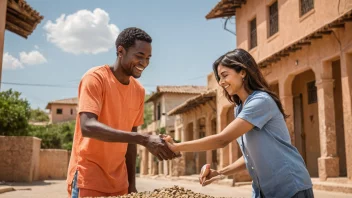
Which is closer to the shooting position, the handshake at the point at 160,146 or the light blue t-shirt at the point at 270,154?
the light blue t-shirt at the point at 270,154

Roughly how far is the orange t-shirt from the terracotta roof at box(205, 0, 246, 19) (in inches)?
561

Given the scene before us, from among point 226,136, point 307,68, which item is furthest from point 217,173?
point 307,68

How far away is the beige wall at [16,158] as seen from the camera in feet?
45.0

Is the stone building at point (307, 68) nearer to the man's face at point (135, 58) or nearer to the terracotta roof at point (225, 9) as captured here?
the terracotta roof at point (225, 9)

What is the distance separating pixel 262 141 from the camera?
7.32 ft

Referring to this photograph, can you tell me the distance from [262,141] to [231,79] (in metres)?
0.43

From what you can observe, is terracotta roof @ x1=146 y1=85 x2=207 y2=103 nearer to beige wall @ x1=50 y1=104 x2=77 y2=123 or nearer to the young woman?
beige wall @ x1=50 y1=104 x2=77 y2=123

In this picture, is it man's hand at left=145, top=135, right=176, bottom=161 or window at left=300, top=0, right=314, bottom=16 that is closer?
man's hand at left=145, top=135, right=176, bottom=161

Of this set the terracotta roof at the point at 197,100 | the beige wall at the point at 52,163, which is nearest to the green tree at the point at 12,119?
the beige wall at the point at 52,163

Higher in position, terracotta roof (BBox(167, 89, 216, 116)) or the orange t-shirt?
terracotta roof (BBox(167, 89, 216, 116))

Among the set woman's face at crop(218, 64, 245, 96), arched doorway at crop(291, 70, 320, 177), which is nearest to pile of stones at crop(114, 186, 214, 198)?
woman's face at crop(218, 64, 245, 96)

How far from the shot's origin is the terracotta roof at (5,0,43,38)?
12.7 m

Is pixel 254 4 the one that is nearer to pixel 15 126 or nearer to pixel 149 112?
pixel 15 126

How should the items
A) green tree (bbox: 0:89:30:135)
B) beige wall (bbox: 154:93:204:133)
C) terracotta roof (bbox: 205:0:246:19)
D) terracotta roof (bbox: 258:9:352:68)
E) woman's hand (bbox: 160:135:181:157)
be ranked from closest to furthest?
woman's hand (bbox: 160:135:181:157)
terracotta roof (bbox: 258:9:352:68)
terracotta roof (bbox: 205:0:246:19)
green tree (bbox: 0:89:30:135)
beige wall (bbox: 154:93:204:133)
